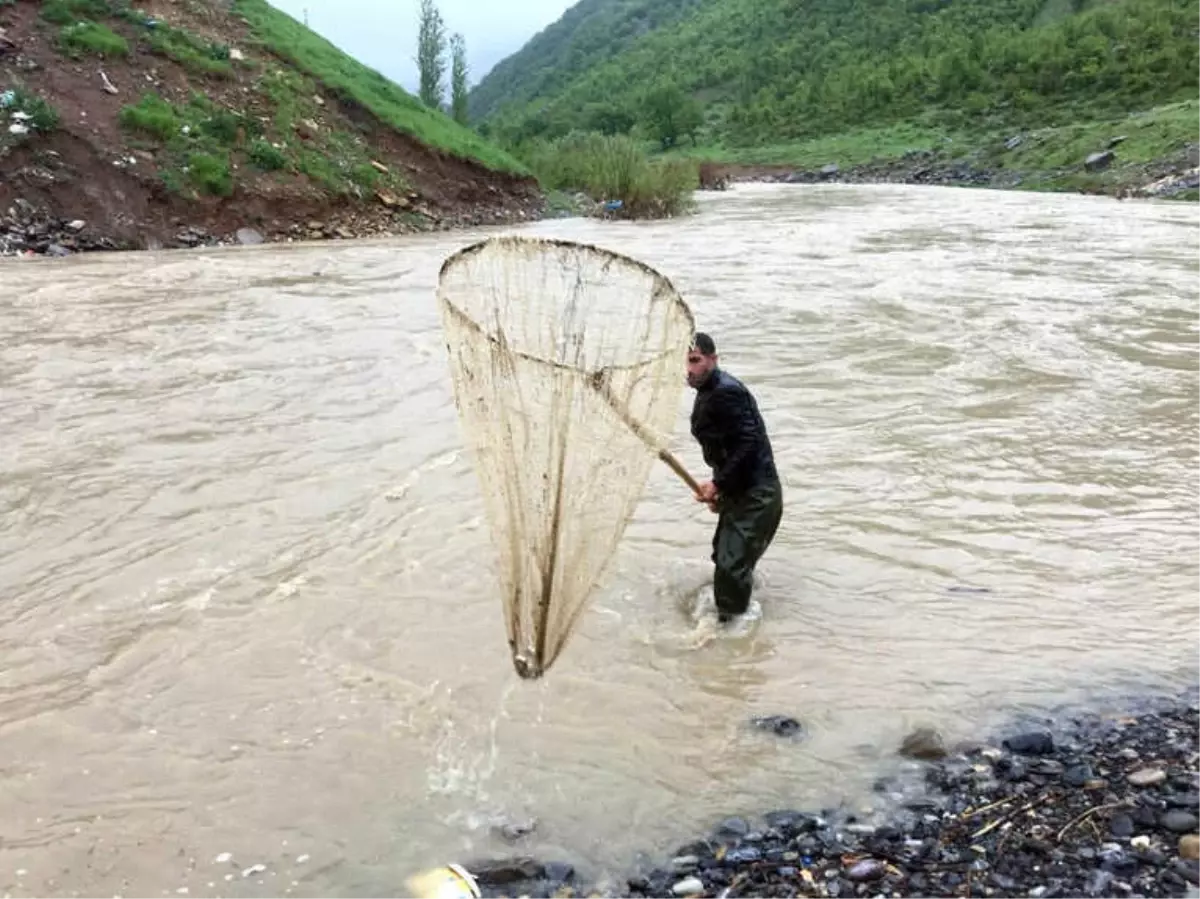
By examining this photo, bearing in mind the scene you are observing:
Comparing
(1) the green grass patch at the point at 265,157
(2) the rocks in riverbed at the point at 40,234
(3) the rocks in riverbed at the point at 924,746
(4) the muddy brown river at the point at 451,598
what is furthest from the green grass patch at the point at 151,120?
(3) the rocks in riverbed at the point at 924,746

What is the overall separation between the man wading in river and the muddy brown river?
15.8 inches

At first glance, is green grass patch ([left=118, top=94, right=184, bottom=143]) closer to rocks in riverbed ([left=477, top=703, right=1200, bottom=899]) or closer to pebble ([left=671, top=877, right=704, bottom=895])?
rocks in riverbed ([left=477, top=703, right=1200, bottom=899])

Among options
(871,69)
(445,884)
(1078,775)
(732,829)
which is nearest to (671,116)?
(871,69)

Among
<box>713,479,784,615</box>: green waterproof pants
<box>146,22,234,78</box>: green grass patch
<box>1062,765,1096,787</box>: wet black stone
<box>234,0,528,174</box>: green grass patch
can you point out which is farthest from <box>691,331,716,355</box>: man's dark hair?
<box>234,0,528,174</box>: green grass patch

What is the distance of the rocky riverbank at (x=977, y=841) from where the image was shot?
12.0ft

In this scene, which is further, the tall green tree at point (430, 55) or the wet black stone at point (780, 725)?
the tall green tree at point (430, 55)

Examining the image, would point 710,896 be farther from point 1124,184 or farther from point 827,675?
point 1124,184

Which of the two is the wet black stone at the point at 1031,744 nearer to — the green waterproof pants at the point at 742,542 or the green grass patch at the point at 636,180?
the green waterproof pants at the point at 742,542

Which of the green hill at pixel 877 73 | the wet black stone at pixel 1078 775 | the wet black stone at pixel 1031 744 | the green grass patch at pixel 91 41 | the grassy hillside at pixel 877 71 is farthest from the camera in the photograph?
the grassy hillside at pixel 877 71

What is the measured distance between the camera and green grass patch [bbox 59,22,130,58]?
71.7ft

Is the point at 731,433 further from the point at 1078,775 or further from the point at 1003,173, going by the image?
the point at 1003,173

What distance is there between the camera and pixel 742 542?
6.00 meters

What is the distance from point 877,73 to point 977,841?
8509 cm

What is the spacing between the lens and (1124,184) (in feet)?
118
